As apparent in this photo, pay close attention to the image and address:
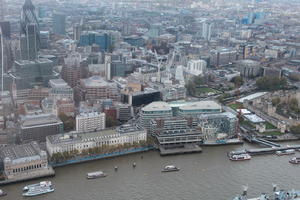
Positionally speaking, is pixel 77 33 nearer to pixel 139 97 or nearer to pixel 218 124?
pixel 139 97

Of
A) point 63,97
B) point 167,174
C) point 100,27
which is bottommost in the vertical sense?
point 167,174

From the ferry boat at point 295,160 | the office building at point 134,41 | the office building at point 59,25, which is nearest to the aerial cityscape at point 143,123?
the ferry boat at point 295,160

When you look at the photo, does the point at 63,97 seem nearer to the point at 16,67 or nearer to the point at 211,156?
the point at 16,67

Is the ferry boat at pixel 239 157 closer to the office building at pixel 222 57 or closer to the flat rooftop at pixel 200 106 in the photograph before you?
the flat rooftop at pixel 200 106

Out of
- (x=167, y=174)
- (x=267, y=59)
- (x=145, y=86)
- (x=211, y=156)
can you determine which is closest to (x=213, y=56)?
(x=267, y=59)

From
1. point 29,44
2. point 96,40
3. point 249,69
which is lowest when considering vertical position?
point 249,69

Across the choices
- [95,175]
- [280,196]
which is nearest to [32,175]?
[95,175]
